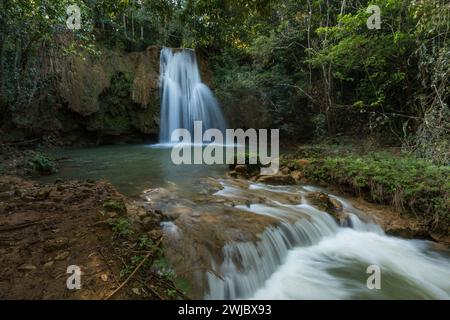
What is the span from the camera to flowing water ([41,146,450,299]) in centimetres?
322

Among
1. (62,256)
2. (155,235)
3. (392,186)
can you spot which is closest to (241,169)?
(392,186)

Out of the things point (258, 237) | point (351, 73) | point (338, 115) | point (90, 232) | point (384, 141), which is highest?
point (351, 73)

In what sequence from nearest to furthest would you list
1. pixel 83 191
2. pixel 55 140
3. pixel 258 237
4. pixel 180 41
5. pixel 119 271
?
pixel 119 271, pixel 258 237, pixel 83 191, pixel 55 140, pixel 180 41

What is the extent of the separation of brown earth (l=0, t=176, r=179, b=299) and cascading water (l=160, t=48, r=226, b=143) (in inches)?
386

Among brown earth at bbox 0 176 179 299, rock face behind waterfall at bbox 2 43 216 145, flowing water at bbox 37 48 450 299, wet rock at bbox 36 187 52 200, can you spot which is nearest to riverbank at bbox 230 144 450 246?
flowing water at bbox 37 48 450 299

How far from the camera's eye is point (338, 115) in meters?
11.1

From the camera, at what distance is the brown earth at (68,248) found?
2303 mm

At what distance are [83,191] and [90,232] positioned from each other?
149cm

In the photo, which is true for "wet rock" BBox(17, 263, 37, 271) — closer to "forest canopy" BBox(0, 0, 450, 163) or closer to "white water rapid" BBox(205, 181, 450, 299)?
"white water rapid" BBox(205, 181, 450, 299)

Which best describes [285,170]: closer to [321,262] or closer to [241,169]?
[241,169]

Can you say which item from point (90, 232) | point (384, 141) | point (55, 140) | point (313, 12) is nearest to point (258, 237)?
point (90, 232)

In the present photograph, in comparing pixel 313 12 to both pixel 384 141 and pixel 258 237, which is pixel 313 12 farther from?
pixel 258 237
